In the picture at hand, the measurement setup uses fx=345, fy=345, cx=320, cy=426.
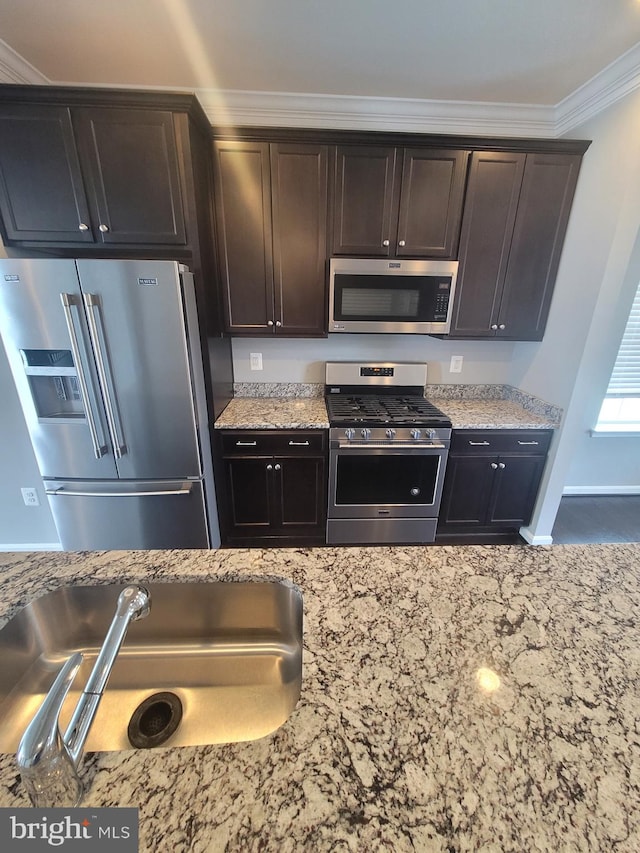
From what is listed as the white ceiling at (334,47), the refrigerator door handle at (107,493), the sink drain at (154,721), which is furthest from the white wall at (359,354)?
the sink drain at (154,721)

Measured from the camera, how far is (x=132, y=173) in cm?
174

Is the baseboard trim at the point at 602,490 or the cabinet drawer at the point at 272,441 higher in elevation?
the cabinet drawer at the point at 272,441

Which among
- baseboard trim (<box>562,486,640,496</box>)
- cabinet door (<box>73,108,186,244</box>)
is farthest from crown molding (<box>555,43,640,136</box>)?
baseboard trim (<box>562,486,640,496</box>)

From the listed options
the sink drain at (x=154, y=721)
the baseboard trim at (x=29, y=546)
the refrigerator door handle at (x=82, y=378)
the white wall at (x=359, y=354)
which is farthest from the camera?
the white wall at (x=359, y=354)

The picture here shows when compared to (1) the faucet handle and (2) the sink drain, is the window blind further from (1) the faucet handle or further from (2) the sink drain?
(1) the faucet handle

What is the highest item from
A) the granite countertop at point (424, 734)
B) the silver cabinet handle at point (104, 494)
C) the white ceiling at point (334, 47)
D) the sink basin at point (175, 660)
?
the white ceiling at point (334, 47)

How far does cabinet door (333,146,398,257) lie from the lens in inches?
79.3

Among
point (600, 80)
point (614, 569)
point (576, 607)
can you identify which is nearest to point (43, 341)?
point (576, 607)

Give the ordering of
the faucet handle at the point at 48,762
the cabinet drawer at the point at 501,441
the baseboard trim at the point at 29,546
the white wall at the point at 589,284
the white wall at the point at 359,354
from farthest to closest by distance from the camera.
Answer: the white wall at the point at 359,354
the baseboard trim at the point at 29,546
the cabinet drawer at the point at 501,441
the white wall at the point at 589,284
the faucet handle at the point at 48,762

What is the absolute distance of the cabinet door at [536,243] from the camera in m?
2.08

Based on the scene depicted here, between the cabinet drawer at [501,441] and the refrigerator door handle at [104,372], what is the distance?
1998 mm

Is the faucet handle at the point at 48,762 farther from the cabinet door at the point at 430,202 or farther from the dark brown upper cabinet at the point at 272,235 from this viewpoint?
the cabinet door at the point at 430,202

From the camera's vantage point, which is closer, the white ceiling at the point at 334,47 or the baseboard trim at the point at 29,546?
the white ceiling at the point at 334,47

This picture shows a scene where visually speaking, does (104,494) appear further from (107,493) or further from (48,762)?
(48,762)
